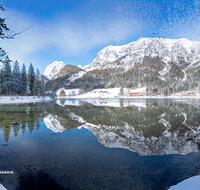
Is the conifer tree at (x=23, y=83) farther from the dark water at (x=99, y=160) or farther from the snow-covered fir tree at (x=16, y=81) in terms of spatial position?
the dark water at (x=99, y=160)

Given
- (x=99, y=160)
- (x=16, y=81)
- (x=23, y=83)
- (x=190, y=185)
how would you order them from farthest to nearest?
(x=23, y=83), (x=16, y=81), (x=99, y=160), (x=190, y=185)

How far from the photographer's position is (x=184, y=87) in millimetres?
139875

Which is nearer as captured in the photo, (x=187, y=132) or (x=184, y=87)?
(x=187, y=132)

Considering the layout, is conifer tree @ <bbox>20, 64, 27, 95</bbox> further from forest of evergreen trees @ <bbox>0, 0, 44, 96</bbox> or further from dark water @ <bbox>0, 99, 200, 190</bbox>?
dark water @ <bbox>0, 99, 200, 190</bbox>

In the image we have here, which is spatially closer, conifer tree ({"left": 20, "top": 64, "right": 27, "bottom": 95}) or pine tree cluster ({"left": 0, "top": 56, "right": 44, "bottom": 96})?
pine tree cluster ({"left": 0, "top": 56, "right": 44, "bottom": 96})

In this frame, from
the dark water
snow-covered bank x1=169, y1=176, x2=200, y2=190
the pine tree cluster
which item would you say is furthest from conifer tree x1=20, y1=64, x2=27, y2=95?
snow-covered bank x1=169, y1=176, x2=200, y2=190

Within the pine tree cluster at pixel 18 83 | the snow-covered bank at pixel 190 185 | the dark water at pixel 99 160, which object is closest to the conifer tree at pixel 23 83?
the pine tree cluster at pixel 18 83

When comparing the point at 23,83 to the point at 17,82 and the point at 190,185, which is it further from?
the point at 190,185

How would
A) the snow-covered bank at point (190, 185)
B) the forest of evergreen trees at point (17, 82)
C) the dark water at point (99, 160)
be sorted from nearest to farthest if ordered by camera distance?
the snow-covered bank at point (190, 185) < the dark water at point (99, 160) < the forest of evergreen trees at point (17, 82)

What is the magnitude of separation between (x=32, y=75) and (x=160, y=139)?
74.9 m

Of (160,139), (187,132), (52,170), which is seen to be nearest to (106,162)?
(52,170)

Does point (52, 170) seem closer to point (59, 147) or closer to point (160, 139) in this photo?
point (59, 147)

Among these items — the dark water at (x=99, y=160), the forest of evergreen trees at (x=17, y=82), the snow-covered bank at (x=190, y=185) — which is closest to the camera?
the snow-covered bank at (x=190, y=185)

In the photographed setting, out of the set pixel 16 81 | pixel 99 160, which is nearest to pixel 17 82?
pixel 16 81
